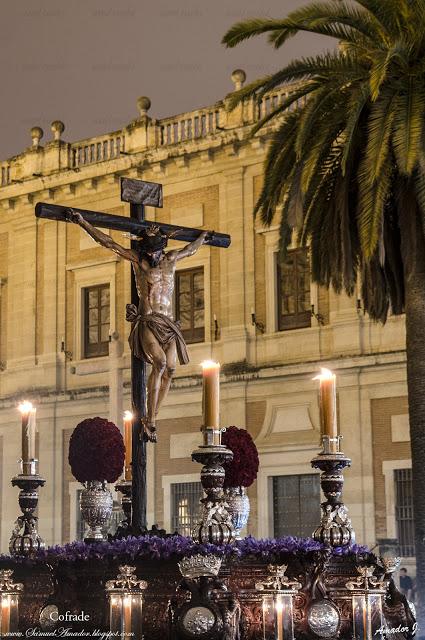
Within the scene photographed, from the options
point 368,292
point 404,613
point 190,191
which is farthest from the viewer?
point 190,191

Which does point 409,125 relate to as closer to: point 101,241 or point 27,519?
point 101,241

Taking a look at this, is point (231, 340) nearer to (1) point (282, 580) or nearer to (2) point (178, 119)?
(2) point (178, 119)

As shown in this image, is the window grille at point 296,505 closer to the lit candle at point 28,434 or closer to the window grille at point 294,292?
the window grille at point 294,292

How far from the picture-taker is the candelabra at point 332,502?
7867 millimetres

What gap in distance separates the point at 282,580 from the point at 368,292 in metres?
10.0

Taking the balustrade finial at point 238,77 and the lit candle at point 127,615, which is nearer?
the lit candle at point 127,615

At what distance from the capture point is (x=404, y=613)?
26.5 feet

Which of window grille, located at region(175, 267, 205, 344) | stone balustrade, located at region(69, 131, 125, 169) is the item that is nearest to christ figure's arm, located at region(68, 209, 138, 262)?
window grille, located at region(175, 267, 205, 344)

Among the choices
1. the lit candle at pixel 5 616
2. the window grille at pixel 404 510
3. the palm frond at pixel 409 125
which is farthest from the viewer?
the window grille at pixel 404 510

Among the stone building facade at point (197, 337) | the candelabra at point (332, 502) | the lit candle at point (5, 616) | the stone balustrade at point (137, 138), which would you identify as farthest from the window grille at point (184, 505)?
the candelabra at point (332, 502)

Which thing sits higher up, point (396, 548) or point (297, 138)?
point (297, 138)

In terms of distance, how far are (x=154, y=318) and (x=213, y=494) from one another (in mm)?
2228

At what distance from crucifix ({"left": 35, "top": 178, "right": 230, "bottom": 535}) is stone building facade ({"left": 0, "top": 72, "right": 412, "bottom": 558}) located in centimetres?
1141

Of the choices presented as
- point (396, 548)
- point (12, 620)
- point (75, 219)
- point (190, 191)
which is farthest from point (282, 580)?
point (190, 191)
